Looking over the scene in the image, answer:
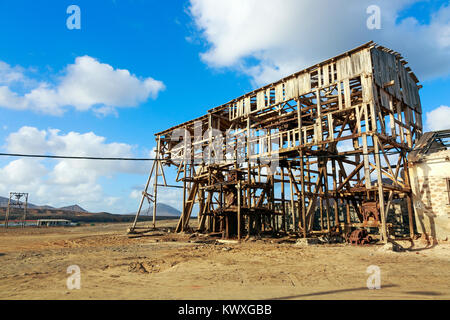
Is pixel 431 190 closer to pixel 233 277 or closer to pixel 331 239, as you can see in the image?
pixel 331 239

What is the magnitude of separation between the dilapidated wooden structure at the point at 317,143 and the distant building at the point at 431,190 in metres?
0.70

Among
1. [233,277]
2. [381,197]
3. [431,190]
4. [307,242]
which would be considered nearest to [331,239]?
[307,242]

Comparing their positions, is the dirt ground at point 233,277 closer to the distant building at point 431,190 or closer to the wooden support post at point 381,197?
the wooden support post at point 381,197

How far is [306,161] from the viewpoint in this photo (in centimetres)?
2217

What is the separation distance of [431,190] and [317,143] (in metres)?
6.34

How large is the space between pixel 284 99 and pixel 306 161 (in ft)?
16.1

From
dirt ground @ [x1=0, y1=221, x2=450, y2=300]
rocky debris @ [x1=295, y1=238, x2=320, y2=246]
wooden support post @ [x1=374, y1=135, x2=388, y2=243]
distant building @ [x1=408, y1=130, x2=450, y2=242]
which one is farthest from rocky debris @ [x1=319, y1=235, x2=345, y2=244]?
dirt ground @ [x1=0, y1=221, x2=450, y2=300]

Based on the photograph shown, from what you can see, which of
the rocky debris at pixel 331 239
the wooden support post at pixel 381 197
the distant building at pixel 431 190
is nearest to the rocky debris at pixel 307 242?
the rocky debris at pixel 331 239

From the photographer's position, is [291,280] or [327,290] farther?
[291,280]

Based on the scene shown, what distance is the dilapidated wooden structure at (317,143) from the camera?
16750mm

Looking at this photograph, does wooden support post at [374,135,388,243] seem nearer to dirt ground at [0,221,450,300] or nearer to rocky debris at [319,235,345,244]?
dirt ground at [0,221,450,300]

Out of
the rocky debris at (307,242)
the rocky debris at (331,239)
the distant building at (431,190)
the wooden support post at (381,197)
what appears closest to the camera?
the wooden support post at (381,197)
